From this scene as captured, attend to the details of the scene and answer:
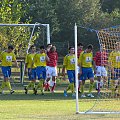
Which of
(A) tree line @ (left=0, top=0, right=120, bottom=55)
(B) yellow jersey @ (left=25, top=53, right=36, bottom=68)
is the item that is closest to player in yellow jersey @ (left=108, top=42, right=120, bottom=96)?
(B) yellow jersey @ (left=25, top=53, right=36, bottom=68)

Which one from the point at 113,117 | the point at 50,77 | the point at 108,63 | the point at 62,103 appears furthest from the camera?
the point at 50,77

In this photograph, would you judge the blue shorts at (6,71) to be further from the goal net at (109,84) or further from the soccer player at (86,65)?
the goal net at (109,84)

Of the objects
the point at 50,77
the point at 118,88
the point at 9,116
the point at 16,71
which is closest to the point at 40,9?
the point at 16,71

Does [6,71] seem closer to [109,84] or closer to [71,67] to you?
[71,67]

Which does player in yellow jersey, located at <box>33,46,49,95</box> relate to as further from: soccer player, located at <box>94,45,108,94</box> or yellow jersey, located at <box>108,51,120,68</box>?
yellow jersey, located at <box>108,51,120,68</box>

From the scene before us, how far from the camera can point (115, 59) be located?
71.7ft

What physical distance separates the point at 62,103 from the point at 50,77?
5.73 m

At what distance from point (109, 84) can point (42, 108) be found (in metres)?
4.21

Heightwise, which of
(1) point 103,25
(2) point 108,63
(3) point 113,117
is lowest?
(3) point 113,117

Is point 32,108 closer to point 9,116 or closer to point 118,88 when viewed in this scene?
point 9,116

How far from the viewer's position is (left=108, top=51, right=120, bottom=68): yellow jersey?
2139 cm

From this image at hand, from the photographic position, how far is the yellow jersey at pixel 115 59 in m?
21.4

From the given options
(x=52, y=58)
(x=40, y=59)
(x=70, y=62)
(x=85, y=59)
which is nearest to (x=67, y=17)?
(x=52, y=58)

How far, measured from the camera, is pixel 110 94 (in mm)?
20344
